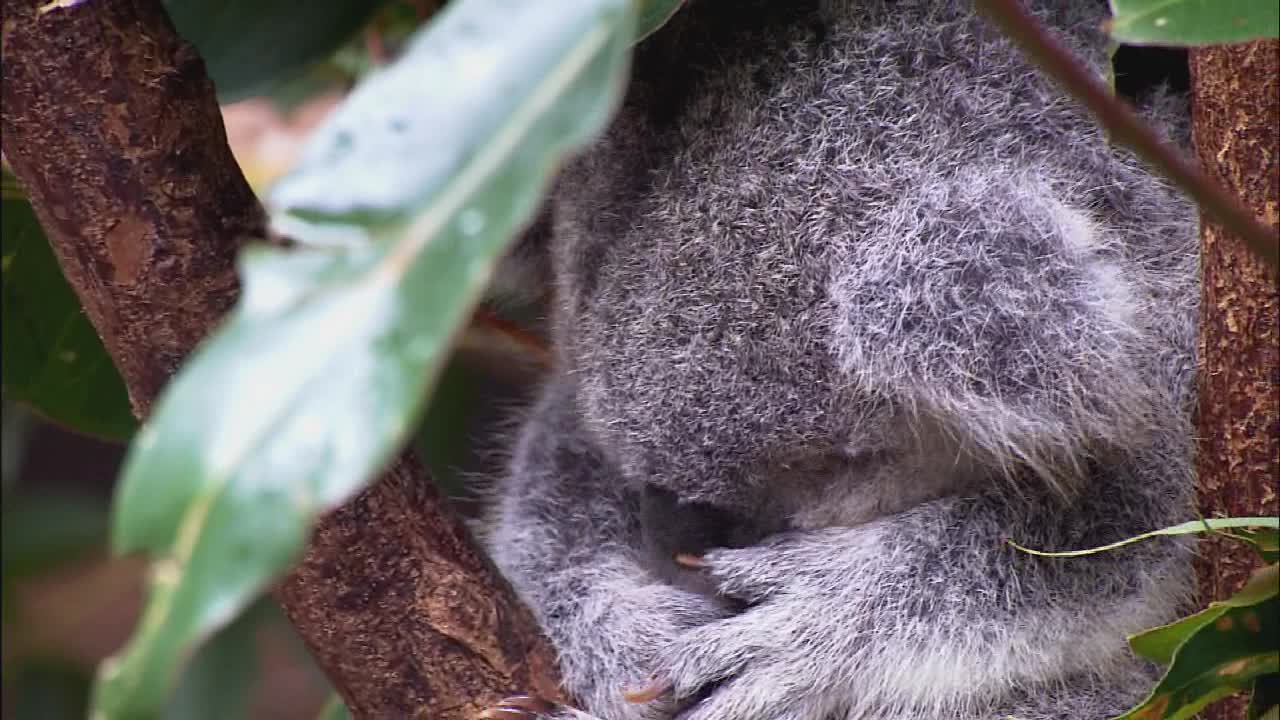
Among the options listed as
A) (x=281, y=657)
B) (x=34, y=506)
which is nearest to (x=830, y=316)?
(x=34, y=506)

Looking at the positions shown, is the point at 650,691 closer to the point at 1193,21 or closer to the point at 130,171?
the point at 130,171

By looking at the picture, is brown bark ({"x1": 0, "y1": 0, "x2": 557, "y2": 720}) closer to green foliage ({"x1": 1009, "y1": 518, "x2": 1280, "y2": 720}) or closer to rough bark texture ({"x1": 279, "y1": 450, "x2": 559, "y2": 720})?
rough bark texture ({"x1": 279, "y1": 450, "x2": 559, "y2": 720})

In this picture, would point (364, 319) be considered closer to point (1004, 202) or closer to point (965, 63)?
→ point (1004, 202)

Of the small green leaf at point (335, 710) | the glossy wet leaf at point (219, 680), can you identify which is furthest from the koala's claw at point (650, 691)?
the glossy wet leaf at point (219, 680)

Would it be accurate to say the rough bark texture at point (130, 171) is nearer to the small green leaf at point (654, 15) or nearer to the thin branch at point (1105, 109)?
the small green leaf at point (654, 15)

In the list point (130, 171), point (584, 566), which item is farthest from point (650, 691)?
point (130, 171)

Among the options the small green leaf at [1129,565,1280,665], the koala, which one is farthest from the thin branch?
the koala
